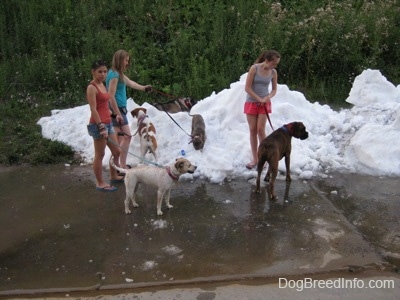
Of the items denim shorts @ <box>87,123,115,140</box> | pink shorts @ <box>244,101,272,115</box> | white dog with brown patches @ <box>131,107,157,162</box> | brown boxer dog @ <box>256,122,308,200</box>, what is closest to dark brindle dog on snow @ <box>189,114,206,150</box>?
white dog with brown patches @ <box>131,107,157,162</box>

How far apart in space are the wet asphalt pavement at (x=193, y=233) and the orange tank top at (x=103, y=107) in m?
1.14

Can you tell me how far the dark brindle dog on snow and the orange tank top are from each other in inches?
69.7

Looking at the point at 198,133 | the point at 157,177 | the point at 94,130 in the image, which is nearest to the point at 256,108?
the point at 198,133

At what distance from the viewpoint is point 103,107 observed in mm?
5723

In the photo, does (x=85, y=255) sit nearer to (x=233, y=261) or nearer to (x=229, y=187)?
(x=233, y=261)

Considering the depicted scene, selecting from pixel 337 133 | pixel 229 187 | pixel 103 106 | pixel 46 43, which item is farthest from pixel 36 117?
pixel 337 133

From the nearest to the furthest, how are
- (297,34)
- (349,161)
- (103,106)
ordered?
(103,106) < (349,161) < (297,34)

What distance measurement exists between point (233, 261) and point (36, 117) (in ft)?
20.4

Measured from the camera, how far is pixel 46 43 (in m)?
11.7

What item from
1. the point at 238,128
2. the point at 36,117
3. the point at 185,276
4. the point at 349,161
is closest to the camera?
the point at 185,276

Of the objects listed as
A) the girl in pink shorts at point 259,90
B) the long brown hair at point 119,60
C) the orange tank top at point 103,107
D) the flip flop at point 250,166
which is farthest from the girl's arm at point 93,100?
the flip flop at point 250,166

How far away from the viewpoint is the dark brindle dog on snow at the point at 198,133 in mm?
7156

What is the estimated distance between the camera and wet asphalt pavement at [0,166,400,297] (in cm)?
448

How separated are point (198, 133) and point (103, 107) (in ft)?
6.57
